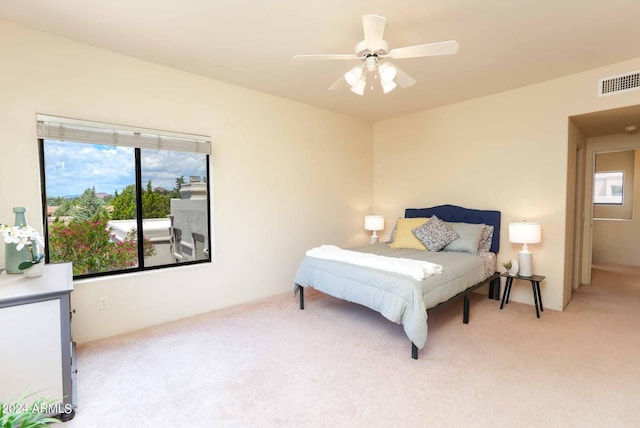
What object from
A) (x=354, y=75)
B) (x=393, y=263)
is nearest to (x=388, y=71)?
(x=354, y=75)

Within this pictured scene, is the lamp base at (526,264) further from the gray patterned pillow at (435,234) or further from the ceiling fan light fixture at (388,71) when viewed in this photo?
the ceiling fan light fixture at (388,71)

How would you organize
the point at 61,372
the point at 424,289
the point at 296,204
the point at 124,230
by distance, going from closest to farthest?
the point at 61,372, the point at 424,289, the point at 124,230, the point at 296,204

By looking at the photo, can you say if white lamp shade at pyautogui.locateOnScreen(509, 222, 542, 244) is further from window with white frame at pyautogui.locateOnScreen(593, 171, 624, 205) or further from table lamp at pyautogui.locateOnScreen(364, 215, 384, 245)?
window with white frame at pyautogui.locateOnScreen(593, 171, 624, 205)

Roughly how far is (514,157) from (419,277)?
7.85 ft

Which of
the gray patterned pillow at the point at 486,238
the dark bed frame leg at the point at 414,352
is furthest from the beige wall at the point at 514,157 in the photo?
the dark bed frame leg at the point at 414,352

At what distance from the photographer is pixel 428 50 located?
2.13m

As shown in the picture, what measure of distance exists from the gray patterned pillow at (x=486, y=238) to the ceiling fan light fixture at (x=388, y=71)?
101 inches

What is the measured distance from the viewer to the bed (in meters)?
2.57

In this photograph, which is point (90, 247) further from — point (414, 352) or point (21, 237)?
point (414, 352)

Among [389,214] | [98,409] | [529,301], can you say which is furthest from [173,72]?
[529,301]

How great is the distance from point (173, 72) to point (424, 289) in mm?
3255

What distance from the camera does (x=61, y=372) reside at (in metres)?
1.82

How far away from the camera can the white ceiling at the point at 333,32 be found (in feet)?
7.20

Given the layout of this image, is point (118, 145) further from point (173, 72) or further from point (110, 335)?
point (110, 335)
